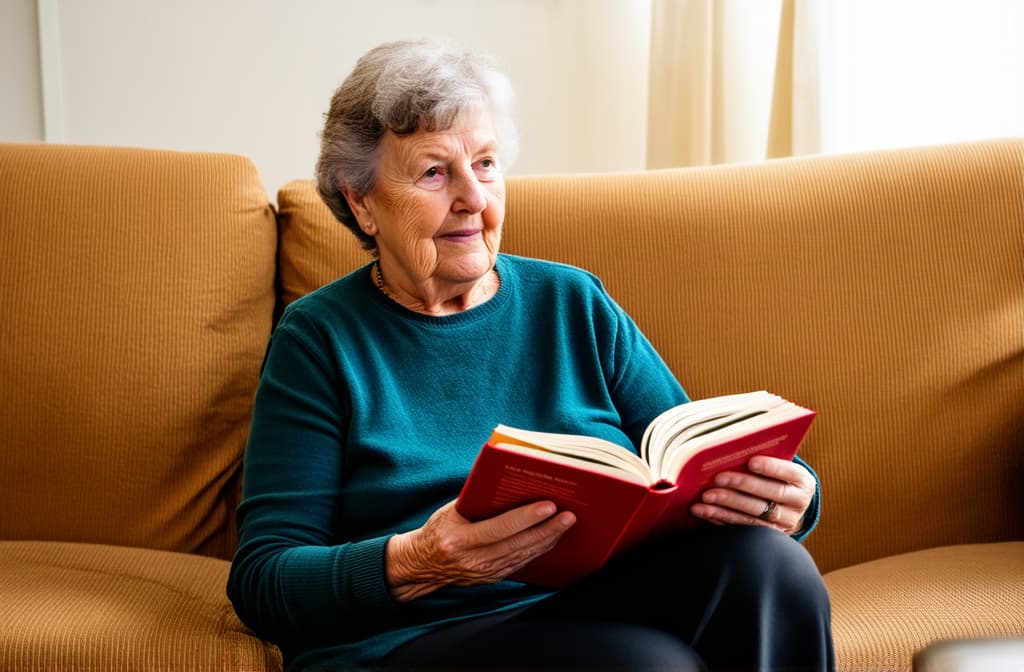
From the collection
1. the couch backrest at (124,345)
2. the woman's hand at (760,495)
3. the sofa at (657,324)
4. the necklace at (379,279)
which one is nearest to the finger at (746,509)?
the woman's hand at (760,495)

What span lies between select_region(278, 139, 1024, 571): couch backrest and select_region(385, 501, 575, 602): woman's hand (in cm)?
68

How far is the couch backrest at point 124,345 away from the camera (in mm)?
1646

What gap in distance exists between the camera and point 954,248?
1.65 meters

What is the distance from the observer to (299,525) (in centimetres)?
125

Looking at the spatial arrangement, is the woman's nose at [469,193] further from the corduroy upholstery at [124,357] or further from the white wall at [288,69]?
the white wall at [288,69]

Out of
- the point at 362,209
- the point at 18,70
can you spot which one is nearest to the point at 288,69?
the point at 18,70

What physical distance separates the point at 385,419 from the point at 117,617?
424 mm

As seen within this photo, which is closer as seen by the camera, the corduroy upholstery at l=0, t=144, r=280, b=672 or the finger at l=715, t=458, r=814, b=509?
the finger at l=715, t=458, r=814, b=509

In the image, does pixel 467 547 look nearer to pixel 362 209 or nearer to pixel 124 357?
pixel 362 209

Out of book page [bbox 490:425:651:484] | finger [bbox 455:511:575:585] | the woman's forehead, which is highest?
the woman's forehead

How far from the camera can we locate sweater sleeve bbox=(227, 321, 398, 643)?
1154mm

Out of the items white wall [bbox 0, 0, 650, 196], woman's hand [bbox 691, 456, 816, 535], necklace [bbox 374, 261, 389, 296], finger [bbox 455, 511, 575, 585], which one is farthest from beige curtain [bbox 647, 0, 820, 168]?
finger [bbox 455, 511, 575, 585]

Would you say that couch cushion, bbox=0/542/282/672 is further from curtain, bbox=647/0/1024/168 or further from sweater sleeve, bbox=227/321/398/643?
curtain, bbox=647/0/1024/168

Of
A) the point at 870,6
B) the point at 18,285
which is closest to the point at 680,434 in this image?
the point at 18,285
